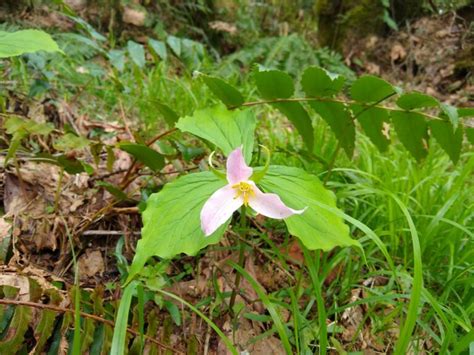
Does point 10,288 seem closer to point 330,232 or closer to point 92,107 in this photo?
point 330,232

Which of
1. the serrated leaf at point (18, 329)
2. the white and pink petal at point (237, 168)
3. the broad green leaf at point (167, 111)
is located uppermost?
the white and pink petal at point (237, 168)

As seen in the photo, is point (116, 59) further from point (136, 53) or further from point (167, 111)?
point (167, 111)

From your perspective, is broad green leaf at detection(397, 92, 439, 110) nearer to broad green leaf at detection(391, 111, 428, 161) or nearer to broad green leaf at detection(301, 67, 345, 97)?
broad green leaf at detection(391, 111, 428, 161)

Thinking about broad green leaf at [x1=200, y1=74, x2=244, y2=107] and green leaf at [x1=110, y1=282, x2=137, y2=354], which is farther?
broad green leaf at [x1=200, y1=74, x2=244, y2=107]

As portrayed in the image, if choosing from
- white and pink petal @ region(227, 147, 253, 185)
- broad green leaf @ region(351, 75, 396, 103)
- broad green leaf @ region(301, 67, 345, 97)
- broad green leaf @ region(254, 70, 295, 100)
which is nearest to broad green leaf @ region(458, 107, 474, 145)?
broad green leaf @ region(351, 75, 396, 103)

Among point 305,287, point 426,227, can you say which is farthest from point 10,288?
point 426,227

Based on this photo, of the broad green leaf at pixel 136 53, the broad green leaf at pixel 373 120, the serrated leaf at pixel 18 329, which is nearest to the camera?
the serrated leaf at pixel 18 329

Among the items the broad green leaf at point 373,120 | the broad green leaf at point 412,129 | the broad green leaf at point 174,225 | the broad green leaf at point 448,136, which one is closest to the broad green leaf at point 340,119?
the broad green leaf at point 373,120

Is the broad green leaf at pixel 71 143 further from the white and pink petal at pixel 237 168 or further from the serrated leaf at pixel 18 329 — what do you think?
the white and pink petal at pixel 237 168
